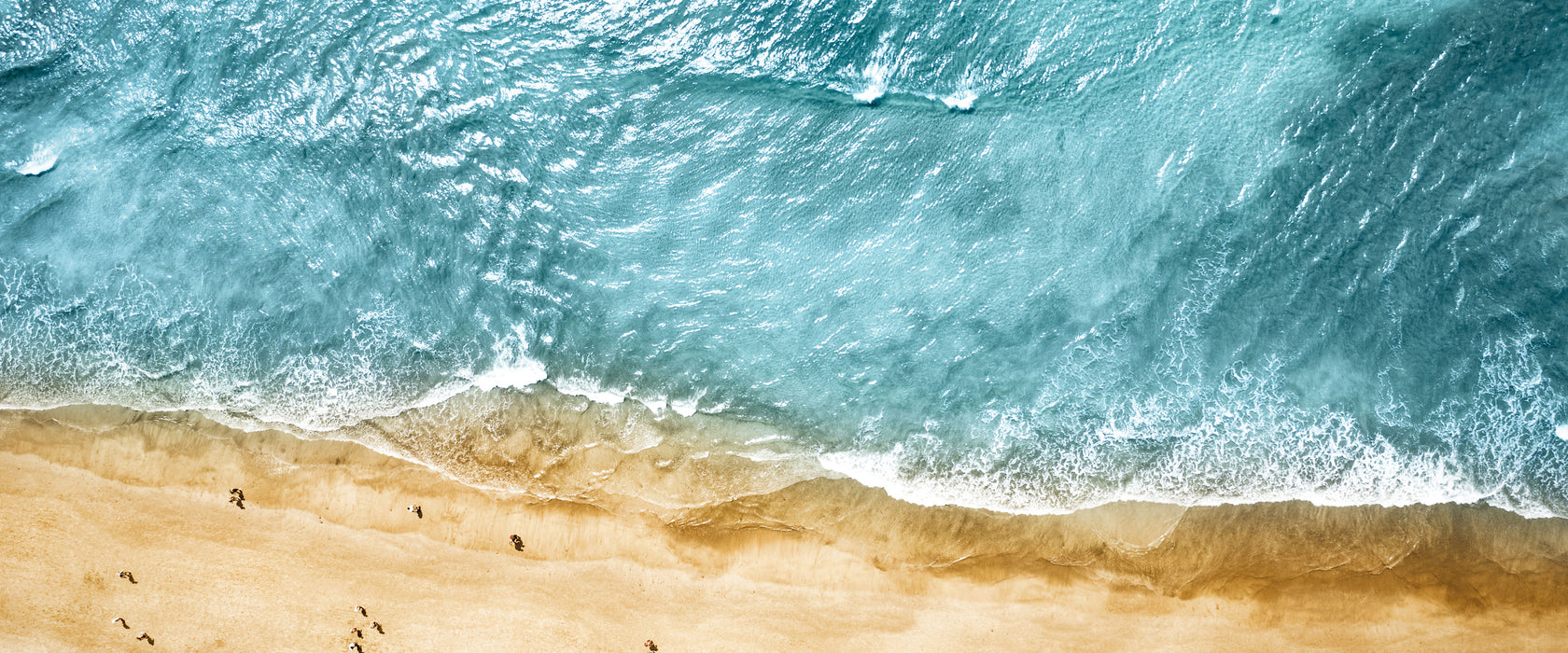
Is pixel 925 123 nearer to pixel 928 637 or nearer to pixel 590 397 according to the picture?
pixel 590 397

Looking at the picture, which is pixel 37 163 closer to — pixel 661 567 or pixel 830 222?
pixel 661 567

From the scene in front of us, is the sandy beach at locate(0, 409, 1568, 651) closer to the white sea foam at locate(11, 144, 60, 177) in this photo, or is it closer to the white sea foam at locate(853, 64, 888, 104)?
the white sea foam at locate(11, 144, 60, 177)

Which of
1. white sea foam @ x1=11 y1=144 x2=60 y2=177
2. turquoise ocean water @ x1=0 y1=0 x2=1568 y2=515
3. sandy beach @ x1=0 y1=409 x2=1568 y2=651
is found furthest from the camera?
white sea foam @ x1=11 y1=144 x2=60 y2=177

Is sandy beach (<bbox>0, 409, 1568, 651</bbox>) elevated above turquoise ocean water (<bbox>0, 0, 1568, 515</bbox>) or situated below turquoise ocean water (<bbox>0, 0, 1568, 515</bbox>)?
below

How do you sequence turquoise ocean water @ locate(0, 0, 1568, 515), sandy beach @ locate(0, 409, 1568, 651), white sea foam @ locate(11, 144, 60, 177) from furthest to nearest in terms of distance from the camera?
white sea foam @ locate(11, 144, 60, 177)
turquoise ocean water @ locate(0, 0, 1568, 515)
sandy beach @ locate(0, 409, 1568, 651)

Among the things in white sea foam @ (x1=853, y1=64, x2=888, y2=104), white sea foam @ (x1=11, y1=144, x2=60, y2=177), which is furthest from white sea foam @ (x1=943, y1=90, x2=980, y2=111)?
white sea foam @ (x1=11, y1=144, x2=60, y2=177)

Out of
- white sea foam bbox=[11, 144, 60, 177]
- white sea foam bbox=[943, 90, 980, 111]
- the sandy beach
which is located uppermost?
white sea foam bbox=[943, 90, 980, 111]
